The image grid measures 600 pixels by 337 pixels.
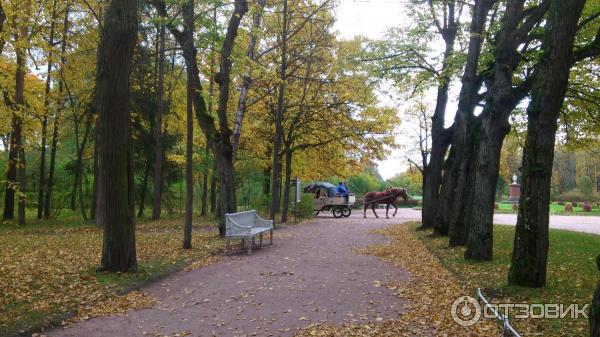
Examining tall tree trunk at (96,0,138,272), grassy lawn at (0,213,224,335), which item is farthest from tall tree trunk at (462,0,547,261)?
tall tree trunk at (96,0,138,272)

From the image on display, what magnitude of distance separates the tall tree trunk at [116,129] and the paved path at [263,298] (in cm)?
108

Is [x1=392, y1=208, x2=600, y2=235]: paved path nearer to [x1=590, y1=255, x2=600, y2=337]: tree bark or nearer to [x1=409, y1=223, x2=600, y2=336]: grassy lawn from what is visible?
[x1=409, y1=223, x2=600, y2=336]: grassy lawn

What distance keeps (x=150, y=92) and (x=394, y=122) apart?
40.8ft

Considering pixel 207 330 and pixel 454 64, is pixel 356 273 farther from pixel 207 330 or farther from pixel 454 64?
pixel 454 64

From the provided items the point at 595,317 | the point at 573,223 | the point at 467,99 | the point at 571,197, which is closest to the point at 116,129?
the point at 595,317

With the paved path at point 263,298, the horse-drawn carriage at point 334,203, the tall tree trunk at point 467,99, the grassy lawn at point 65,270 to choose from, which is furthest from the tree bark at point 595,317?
the horse-drawn carriage at point 334,203

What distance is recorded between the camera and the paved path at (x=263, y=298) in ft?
18.6

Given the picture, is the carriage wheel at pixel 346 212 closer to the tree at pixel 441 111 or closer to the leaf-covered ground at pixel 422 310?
the tree at pixel 441 111

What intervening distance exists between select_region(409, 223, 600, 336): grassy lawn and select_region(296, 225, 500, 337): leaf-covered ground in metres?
0.29

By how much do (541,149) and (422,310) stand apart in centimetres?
301

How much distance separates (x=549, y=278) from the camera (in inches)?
313

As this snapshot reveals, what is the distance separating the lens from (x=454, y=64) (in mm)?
13594

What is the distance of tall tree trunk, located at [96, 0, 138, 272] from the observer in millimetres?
8125

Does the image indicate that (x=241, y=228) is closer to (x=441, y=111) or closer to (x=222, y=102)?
(x=222, y=102)
